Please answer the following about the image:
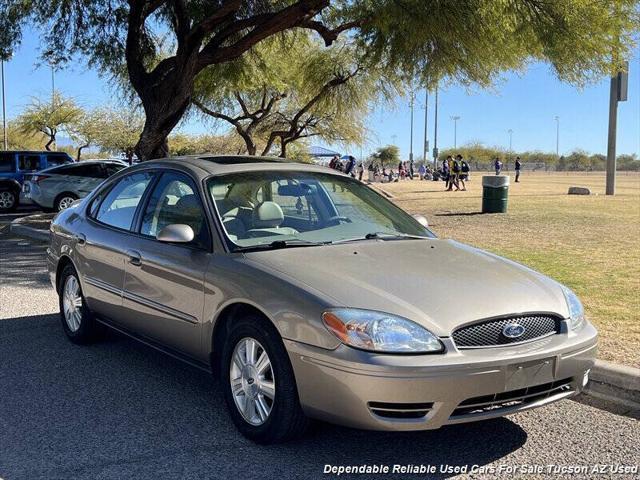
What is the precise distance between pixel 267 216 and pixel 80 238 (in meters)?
2.05

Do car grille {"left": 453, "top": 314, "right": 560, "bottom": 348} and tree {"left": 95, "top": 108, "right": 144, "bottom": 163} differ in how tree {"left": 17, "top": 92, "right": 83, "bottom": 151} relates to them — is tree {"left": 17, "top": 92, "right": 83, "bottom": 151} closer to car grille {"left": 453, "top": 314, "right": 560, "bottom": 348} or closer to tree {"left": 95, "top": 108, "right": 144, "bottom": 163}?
tree {"left": 95, "top": 108, "right": 144, "bottom": 163}

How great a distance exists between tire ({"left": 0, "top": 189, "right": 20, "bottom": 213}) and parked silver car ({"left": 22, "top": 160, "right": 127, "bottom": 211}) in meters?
2.36

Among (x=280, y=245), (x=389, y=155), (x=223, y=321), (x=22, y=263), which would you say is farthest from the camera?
(x=389, y=155)

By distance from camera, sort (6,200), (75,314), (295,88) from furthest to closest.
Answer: (295,88)
(6,200)
(75,314)

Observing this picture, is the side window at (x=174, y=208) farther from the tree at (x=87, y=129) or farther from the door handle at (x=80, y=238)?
the tree at (x=87, y=129)

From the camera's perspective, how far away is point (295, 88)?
27547mm

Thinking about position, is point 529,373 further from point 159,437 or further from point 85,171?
point 85,171

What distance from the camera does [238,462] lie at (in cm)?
356

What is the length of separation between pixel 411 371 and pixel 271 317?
32.9 inches

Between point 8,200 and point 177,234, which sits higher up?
point 177,234

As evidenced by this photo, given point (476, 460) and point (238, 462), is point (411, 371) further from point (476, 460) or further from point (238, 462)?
point (238, 462)

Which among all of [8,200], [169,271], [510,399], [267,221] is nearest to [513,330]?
[510,399]

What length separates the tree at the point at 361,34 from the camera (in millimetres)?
11508

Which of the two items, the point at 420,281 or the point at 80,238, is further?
the point at 80,238
